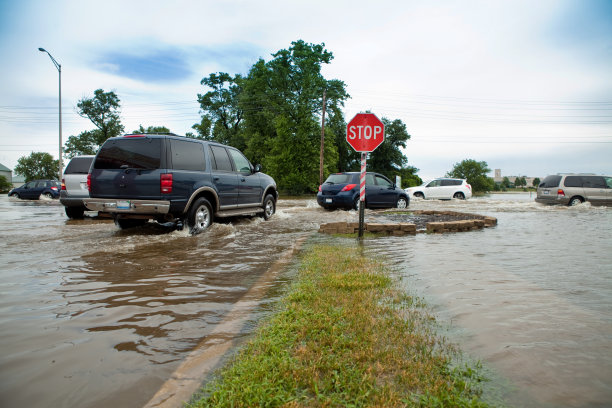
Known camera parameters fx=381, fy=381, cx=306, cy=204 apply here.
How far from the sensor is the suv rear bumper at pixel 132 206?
7668 millimetres

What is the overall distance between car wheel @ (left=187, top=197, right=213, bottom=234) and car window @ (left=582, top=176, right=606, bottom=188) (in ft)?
63.2

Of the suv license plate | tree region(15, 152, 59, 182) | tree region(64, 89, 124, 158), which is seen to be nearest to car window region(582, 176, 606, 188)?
the suv license plate

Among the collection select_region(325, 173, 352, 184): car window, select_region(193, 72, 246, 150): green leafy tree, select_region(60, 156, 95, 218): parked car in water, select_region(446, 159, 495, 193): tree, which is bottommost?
select_region(60, 156, 95, 218): parked car in water

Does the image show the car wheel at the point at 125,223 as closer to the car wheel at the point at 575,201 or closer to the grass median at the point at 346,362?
the grass median at the point at 346,362

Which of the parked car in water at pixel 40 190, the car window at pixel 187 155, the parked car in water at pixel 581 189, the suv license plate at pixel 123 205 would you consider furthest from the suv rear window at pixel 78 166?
the parked car in water at pixel 581 189

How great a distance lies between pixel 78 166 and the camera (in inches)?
444

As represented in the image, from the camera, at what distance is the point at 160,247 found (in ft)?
23.0

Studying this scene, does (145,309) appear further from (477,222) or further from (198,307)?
(477,222)

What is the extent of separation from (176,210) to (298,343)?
19.2ft

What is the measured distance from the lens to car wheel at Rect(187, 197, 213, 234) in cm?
827

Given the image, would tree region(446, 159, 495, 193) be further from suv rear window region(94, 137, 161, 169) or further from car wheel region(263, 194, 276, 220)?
suv rear window region(94, 137, 161, 169)

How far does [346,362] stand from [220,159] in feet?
25.9

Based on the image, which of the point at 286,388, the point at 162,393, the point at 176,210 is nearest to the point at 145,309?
the point at 162,393

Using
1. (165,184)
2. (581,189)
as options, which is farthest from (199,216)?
(581,189)
